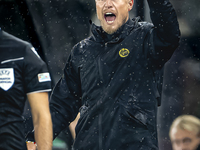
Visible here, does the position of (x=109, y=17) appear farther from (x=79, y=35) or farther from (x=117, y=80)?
(x=79, y=35)

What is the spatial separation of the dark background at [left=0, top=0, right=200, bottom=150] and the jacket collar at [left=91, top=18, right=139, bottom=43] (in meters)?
0.67

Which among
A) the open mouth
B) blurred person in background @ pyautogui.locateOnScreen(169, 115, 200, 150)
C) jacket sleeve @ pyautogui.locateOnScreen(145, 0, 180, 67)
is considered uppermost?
the open mouth

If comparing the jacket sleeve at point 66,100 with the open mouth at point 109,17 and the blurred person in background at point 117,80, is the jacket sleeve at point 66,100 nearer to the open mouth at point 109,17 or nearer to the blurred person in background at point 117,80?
the blurred person in background at point 117,80

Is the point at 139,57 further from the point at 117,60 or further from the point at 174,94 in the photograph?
the point at 174,94

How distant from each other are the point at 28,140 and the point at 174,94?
2022 mm

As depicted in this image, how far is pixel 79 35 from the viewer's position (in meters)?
3.99

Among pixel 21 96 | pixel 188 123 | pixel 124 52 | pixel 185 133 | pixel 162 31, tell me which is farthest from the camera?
pixel 188 123

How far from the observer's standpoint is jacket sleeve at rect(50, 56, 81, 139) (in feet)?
10.5

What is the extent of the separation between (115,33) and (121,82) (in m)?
0.43

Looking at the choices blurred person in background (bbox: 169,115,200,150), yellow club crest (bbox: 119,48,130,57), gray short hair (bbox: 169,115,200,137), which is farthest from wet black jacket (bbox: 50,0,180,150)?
gray short hair (bbox: 169,115,200,137)

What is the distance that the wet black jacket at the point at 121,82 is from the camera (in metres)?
2.77

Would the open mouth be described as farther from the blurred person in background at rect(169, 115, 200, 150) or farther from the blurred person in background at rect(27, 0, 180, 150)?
the blurred person in background at rect(169, 115, 200, 150)

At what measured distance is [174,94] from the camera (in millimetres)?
4457

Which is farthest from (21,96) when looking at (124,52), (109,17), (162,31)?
(162,31)
